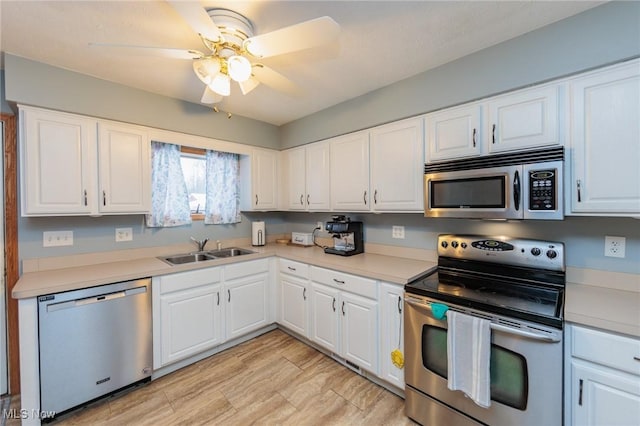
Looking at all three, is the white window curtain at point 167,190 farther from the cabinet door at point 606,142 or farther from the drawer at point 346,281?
the cabinet door at point 606,142

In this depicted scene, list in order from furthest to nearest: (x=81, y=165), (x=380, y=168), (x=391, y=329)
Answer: (x=380, y=168), (x=81, y=165), (x=391, y=329)

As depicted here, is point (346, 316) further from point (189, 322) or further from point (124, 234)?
point (124, 234)

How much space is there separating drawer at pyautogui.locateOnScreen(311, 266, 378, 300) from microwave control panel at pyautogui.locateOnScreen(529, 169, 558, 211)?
3.72ft

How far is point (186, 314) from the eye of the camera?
228 centimetres

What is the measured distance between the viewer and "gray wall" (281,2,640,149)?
1382 millimetres

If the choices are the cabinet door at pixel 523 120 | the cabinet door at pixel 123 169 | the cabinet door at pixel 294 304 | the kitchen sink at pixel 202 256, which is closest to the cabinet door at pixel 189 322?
the kitchen sink at pixel 202 256

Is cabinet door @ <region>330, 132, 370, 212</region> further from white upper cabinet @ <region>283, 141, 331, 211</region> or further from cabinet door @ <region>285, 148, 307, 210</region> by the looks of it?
cabinet door @ <region>285, 148, 307, 210</region>

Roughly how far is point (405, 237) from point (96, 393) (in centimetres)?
268

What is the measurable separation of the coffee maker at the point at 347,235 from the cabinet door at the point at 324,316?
44 cm

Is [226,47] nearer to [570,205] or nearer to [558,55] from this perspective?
[558,55]

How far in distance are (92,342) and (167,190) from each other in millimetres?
1439

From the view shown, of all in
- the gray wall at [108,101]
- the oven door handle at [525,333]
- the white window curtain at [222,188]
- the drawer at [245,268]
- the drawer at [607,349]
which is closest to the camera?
the drawer at [607,349]

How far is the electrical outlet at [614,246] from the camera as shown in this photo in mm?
1554

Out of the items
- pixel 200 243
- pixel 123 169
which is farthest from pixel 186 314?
pixel 123 169
